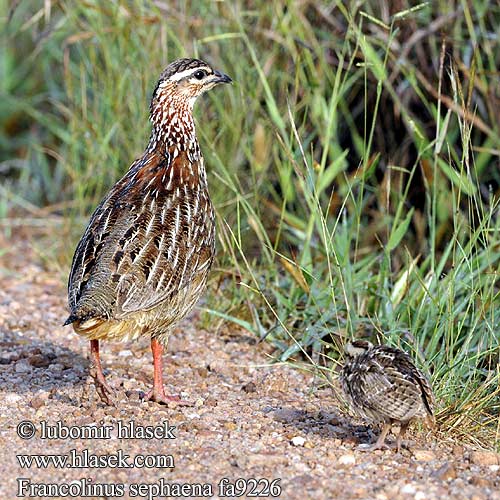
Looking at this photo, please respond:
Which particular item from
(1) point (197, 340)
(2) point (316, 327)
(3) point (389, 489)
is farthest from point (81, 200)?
(3) point (389, 489)

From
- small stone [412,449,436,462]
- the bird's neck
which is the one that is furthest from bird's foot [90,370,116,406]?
small stone [412,449,436,462]

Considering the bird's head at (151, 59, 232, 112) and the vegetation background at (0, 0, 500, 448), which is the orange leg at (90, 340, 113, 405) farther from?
the bird's head at (151, 59, 232, 112)

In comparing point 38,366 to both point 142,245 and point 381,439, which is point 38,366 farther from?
point 381,439

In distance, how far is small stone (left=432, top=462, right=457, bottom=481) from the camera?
492cm

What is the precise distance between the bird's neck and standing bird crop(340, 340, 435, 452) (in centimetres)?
196

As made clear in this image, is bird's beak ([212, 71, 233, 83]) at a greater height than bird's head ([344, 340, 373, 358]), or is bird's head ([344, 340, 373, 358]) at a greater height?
bird's beak ([212, 71, 233, 83])

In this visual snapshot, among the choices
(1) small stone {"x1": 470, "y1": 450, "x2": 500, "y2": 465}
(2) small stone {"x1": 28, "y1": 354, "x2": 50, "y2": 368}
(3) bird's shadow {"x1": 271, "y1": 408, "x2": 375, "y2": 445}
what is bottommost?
(3) bird's shadow {"x1": 271, "y1": 408, "x2": 375, "y2": 445}

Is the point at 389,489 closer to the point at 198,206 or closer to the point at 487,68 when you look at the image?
the point at 198,206

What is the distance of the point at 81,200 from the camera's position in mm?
8062

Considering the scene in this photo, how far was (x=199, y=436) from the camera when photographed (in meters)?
5.40

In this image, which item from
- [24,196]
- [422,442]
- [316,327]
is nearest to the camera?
[422,442]

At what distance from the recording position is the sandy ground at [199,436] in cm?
479

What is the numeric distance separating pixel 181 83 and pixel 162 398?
6.76 feet

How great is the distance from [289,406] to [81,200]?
2.92 m
